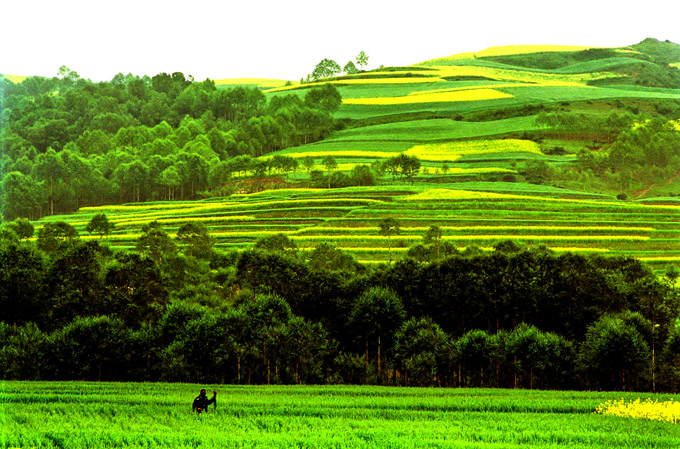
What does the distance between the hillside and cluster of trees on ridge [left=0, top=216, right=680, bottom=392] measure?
27.3 meters

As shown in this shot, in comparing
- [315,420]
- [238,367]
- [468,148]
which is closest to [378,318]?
[238,367]

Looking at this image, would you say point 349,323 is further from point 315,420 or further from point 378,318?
point 315,420

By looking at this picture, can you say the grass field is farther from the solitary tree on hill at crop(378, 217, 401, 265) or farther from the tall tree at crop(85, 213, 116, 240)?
the tall tree at crop(85, 213, 116, 240)

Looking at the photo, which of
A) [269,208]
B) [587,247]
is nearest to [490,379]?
[587,247]

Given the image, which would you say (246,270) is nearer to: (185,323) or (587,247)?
(185,323)

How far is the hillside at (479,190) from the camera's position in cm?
10606

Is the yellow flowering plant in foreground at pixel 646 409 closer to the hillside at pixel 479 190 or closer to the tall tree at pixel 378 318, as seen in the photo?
the tall tree at pixel 378 318

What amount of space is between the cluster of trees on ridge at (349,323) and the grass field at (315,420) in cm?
873

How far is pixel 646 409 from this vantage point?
3559 centimetres

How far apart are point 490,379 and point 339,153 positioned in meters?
119

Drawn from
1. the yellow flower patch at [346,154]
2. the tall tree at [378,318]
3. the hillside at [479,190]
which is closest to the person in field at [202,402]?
the tall tree at [378,318]

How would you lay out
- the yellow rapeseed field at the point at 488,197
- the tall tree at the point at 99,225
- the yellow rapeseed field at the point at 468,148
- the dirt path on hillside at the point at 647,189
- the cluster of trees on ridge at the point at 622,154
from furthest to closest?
the yellow rapeseed field at the point at 468,148, the cluster of trees on ridge at the point at 622,154, the dirt path on hillside at the point at 647,189, the yellow rapeseed field at the point at 488,197, the tall tree at the point at 99,225

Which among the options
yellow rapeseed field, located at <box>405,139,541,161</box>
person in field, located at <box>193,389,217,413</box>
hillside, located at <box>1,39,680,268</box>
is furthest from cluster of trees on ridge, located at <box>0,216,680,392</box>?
yellow rapeseed field, located at <box>405,139,541,161</box>

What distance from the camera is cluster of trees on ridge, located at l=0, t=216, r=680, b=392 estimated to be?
53.3 m
